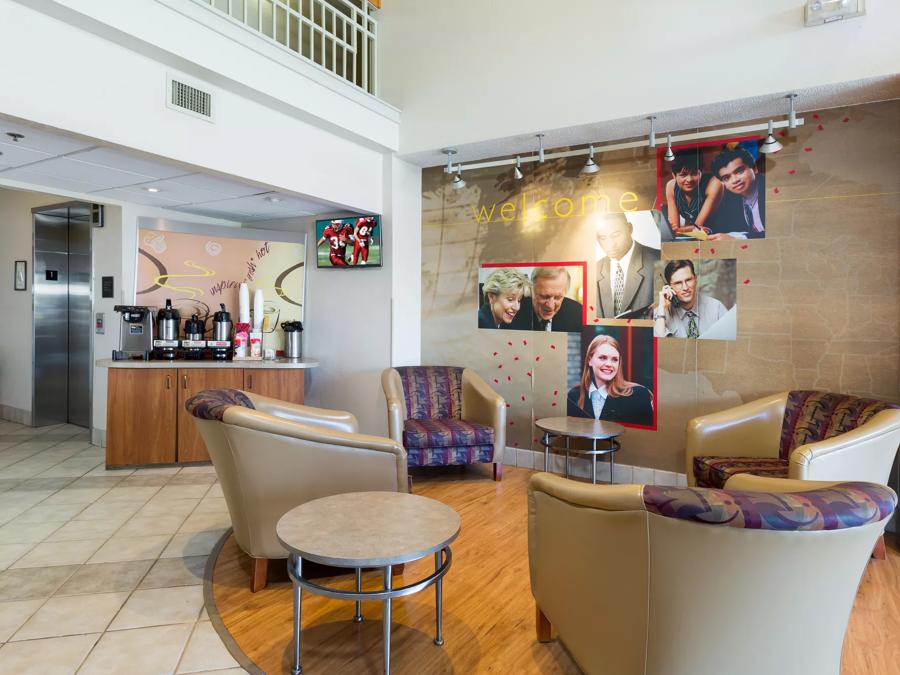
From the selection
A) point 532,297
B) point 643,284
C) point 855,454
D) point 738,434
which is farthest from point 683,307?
point 855,454

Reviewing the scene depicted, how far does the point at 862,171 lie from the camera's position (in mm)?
3756

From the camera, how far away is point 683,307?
438 centimetres

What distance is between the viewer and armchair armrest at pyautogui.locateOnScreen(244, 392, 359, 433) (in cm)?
336

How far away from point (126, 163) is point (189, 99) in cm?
63

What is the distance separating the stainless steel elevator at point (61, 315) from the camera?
20.3 feet

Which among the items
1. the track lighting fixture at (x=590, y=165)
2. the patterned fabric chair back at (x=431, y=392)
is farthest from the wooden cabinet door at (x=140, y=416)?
the track lighting fixture at (x=590, y=165)

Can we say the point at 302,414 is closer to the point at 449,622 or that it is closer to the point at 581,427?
the point at 449,622

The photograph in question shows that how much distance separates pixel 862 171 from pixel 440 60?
10.9 ft

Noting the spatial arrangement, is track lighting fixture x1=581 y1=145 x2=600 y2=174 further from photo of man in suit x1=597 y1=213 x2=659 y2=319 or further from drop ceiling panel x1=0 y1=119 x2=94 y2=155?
drop ceiling panel x1=0 y1=119 x2=94 y2=155

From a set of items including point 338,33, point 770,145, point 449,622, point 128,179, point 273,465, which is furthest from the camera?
point 338,33

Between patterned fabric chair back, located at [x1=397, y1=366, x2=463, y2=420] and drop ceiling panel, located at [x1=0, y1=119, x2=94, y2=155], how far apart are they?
114 inches

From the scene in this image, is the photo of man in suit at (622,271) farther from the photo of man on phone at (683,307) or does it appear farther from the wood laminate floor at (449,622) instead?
the wood laminate floor at (449,622)

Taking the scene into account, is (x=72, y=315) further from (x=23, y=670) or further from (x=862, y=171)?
(x=862, y=171)

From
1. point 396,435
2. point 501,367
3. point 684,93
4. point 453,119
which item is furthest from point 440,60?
point 396,435
